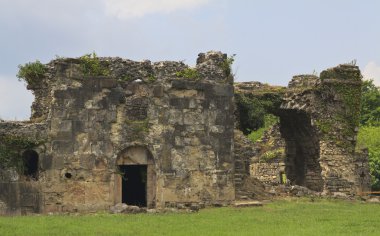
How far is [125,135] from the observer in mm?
22906

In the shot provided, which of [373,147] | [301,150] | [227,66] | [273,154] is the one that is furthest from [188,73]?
[373,147]

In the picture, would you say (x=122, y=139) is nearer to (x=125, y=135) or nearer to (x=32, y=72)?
(x=125, y=135)

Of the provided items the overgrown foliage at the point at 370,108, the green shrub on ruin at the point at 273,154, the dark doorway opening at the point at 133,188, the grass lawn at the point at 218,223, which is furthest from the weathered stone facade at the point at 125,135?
the overgrown foliage at the point at 370,108

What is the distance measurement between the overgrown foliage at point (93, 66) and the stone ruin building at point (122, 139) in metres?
0.04

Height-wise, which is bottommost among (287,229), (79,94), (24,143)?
(287,229)

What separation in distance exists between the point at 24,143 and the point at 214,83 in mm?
7321

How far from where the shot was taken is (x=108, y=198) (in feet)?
73.7

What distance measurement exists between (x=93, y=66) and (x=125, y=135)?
2.76 m

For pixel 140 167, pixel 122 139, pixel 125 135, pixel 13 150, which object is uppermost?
pixel 125 135

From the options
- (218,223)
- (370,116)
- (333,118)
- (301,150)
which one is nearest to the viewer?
(218,223)

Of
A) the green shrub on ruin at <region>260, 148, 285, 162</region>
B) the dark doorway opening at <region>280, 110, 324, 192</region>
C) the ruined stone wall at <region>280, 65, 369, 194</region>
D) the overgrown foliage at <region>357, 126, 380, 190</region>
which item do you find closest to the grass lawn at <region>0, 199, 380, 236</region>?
the ruined stone wall at <region>280, 65, 369, 194</region>

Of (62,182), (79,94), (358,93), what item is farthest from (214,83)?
(358,93)

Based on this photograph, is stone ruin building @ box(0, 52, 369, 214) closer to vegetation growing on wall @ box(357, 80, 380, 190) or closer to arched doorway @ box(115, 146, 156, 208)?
arched doorway @ box(115, 146, 156, 208)

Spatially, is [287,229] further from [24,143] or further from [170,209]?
[24,143]
